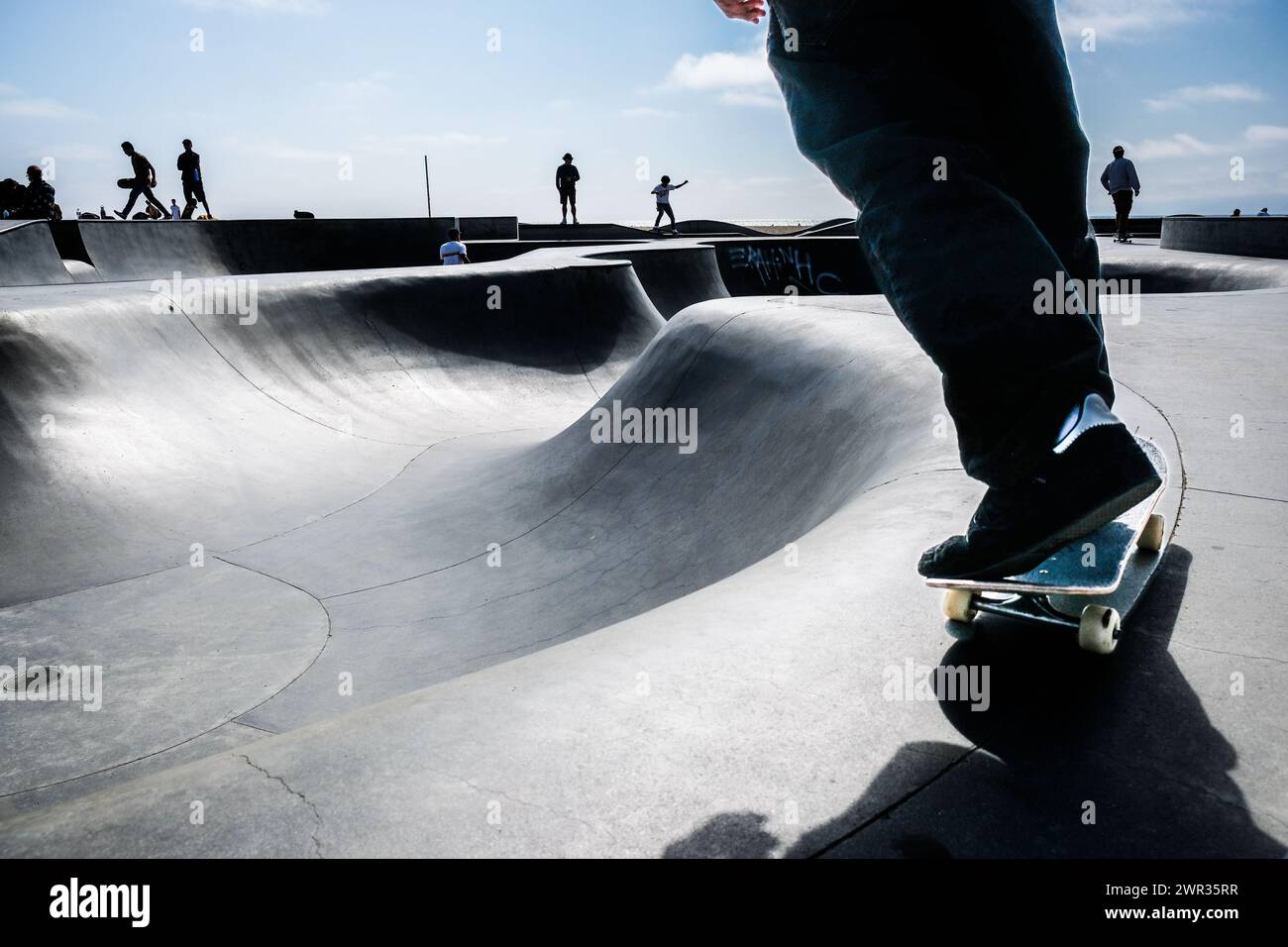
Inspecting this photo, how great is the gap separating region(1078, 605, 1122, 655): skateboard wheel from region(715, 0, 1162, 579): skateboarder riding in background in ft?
0.44

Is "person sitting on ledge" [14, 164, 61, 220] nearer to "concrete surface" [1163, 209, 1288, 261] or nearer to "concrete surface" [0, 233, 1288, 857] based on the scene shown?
"concrete surface" [0, 233, 1288, 857]

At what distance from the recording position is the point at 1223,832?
1163 mm

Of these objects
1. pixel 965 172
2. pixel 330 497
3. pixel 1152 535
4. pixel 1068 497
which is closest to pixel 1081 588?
pixel 1068 497

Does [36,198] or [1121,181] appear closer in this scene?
[1121,181]

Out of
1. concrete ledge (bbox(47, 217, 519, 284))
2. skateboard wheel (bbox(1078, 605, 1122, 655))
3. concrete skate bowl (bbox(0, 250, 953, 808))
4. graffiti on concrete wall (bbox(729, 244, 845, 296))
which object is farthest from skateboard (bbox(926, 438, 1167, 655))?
graffiti on concrete wall (bbox(729, 244, 845, 296))

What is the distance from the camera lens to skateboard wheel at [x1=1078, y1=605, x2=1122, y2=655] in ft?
4.89

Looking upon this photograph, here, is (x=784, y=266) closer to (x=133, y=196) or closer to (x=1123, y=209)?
(x=1123, y=209)

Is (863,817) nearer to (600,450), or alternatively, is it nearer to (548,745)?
(548,745)

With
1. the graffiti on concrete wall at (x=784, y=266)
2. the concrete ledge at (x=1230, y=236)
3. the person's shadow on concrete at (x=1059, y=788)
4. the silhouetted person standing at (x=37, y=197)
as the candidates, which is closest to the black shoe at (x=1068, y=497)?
the person's shadow on concrete at (x=1059, y=788)

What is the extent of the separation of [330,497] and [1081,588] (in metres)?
7.27

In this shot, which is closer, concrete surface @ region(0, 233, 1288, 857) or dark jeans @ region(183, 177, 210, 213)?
concrete surface @ region(0, 233, 1288, 857)

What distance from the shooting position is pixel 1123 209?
1708 cm

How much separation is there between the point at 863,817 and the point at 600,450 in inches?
243

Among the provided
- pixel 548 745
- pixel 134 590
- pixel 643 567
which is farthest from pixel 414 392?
pixel 548 745
